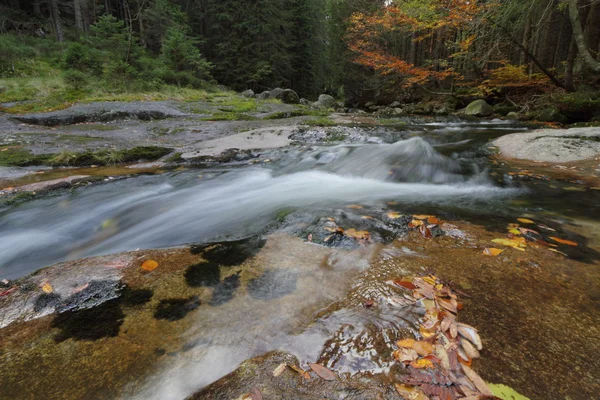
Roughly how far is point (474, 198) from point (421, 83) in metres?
17.2

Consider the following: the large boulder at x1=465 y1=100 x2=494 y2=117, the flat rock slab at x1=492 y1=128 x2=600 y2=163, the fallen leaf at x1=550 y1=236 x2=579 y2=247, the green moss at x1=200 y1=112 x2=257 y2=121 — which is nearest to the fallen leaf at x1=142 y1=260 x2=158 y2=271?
the fallen leaf at x1=550 y1=236 x2=579 y2=247

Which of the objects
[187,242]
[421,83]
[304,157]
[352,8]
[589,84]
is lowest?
[187,242]

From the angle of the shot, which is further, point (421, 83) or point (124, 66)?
point (421, 83)

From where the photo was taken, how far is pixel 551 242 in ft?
7.45

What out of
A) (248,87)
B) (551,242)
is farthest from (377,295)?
(248,87)

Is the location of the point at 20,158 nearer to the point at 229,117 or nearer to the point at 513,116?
the point at 229,117

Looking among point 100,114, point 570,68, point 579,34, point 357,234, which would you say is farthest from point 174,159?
point 570,68

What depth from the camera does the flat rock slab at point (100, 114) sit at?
798 centimetres

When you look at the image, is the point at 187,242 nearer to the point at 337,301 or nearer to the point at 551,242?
the point at 337,301

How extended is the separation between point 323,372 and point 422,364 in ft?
1.34

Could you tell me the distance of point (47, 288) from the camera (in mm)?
1721

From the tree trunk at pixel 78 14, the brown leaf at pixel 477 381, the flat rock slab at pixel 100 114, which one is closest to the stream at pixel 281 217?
the brown leaf at pixel 477 381

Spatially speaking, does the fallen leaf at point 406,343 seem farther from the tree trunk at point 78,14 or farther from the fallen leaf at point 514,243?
the tree trunk at point 78,14

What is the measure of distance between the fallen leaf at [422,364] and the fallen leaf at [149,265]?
65.1 inches
